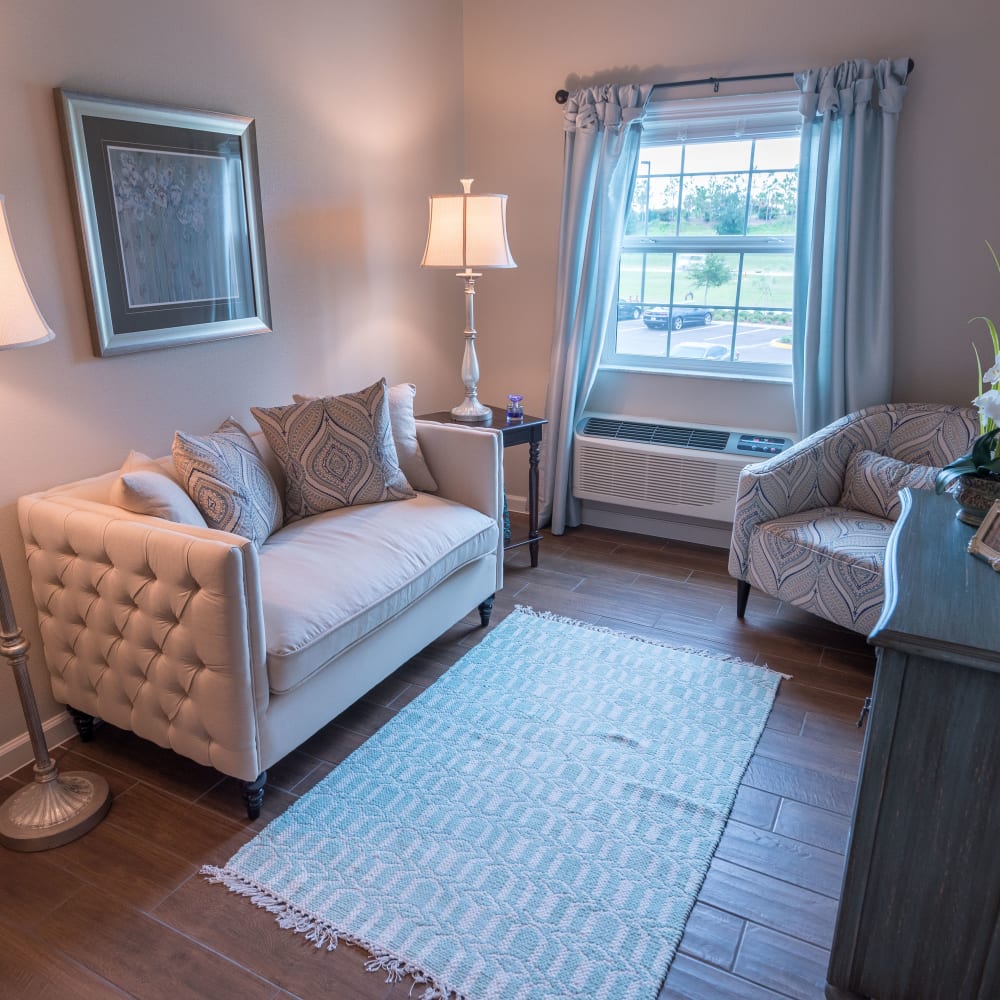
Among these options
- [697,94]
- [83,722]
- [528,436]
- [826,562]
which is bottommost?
[83,722]

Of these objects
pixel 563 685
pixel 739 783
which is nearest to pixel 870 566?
pixel 739 783

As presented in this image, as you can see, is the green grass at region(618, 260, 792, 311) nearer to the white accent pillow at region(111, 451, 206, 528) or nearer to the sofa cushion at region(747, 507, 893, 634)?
the sofa cushion at region(747, 507, 893, 634)

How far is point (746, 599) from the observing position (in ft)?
10.3

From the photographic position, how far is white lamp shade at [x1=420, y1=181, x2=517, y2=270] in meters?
3.15

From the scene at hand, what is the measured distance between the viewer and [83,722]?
7.66 feet

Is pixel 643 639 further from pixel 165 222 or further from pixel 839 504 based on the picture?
pixel 165 222

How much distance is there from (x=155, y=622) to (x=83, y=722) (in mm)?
637

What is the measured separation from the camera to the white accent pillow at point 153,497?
2.06 m

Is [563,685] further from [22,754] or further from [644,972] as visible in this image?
[22,754]

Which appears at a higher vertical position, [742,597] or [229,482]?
[229,482]

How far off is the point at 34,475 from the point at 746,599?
251 centimetres

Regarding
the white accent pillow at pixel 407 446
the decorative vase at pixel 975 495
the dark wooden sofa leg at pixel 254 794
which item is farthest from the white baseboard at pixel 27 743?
the decorative vase at pixel 975 495

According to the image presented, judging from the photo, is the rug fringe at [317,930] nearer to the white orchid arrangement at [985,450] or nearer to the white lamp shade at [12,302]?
the white lamp shade at [12,302]

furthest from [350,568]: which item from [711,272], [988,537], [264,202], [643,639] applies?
[711,272]
